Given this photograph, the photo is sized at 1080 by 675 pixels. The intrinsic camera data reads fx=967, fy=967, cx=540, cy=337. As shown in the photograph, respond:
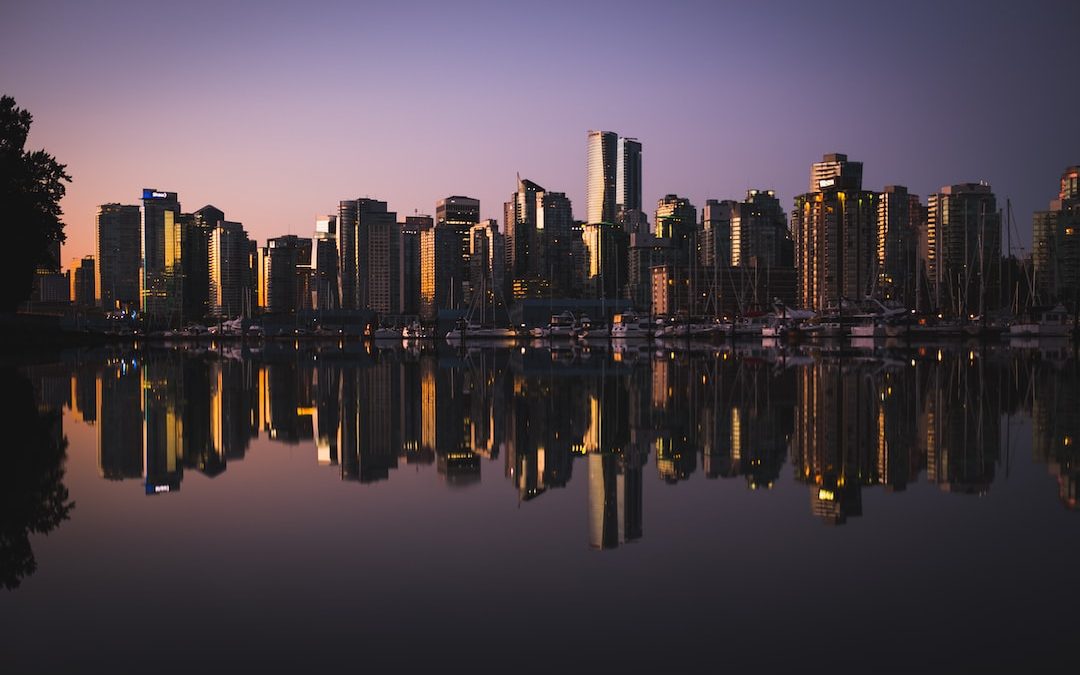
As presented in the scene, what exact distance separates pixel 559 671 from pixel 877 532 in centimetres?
574

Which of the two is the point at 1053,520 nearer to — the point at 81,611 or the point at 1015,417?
the point at 81,611

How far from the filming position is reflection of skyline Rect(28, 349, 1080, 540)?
15336 millimetres

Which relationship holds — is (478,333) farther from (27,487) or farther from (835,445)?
(27,487)

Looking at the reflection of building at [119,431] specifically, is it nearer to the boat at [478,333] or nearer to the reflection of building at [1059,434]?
the reflection of building at [1059,434]

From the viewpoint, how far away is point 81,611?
8406 millimetres

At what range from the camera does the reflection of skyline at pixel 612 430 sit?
50.3 feet

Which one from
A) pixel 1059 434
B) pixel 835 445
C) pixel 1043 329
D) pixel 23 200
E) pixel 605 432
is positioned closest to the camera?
pixel 835 445

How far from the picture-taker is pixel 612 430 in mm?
21844

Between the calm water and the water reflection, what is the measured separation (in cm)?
13

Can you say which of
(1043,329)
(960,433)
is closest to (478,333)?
(1043,329)

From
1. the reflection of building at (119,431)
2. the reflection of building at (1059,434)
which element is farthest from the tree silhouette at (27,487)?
the reflection of building at (1059,434)

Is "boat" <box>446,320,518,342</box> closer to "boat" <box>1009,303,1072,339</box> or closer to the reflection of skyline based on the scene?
"boat" <box>1009,303,1072,339</box>

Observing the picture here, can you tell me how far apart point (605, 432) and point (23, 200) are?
58.2 meters

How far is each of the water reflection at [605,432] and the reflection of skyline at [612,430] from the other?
65 millimetres
